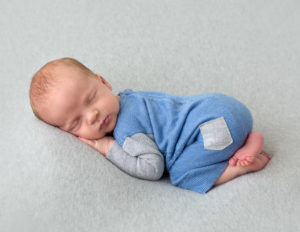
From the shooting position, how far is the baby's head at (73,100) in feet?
4.15

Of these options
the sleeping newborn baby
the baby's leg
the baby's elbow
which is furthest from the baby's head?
the baby's leg

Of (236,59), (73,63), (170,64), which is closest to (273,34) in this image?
(236,59)

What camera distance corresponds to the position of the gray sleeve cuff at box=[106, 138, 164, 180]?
131 cm

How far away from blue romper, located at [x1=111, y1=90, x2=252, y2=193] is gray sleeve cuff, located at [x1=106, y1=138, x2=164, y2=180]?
29 mm

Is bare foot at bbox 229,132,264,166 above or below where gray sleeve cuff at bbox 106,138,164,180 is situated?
above

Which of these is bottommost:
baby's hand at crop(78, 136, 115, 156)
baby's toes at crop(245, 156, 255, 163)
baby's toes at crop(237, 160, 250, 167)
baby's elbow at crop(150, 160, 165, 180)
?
baby's elbow at crop(150, 160, 165, 180)

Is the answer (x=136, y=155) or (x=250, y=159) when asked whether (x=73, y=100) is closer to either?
(x=136, y=155)

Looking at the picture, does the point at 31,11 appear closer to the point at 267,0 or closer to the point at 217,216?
the point at 267,0

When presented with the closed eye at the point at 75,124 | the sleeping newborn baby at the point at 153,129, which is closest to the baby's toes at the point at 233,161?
the sleeping newborn baby at the point at 153,129

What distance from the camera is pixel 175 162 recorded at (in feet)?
4.46

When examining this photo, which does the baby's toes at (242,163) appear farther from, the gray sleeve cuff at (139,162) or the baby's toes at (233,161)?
the gray sleeve cuff at (139,162)

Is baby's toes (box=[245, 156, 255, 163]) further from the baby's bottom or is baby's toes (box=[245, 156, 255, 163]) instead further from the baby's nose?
the baby's nose

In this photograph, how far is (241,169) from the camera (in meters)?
1.30

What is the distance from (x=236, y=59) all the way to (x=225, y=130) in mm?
698
